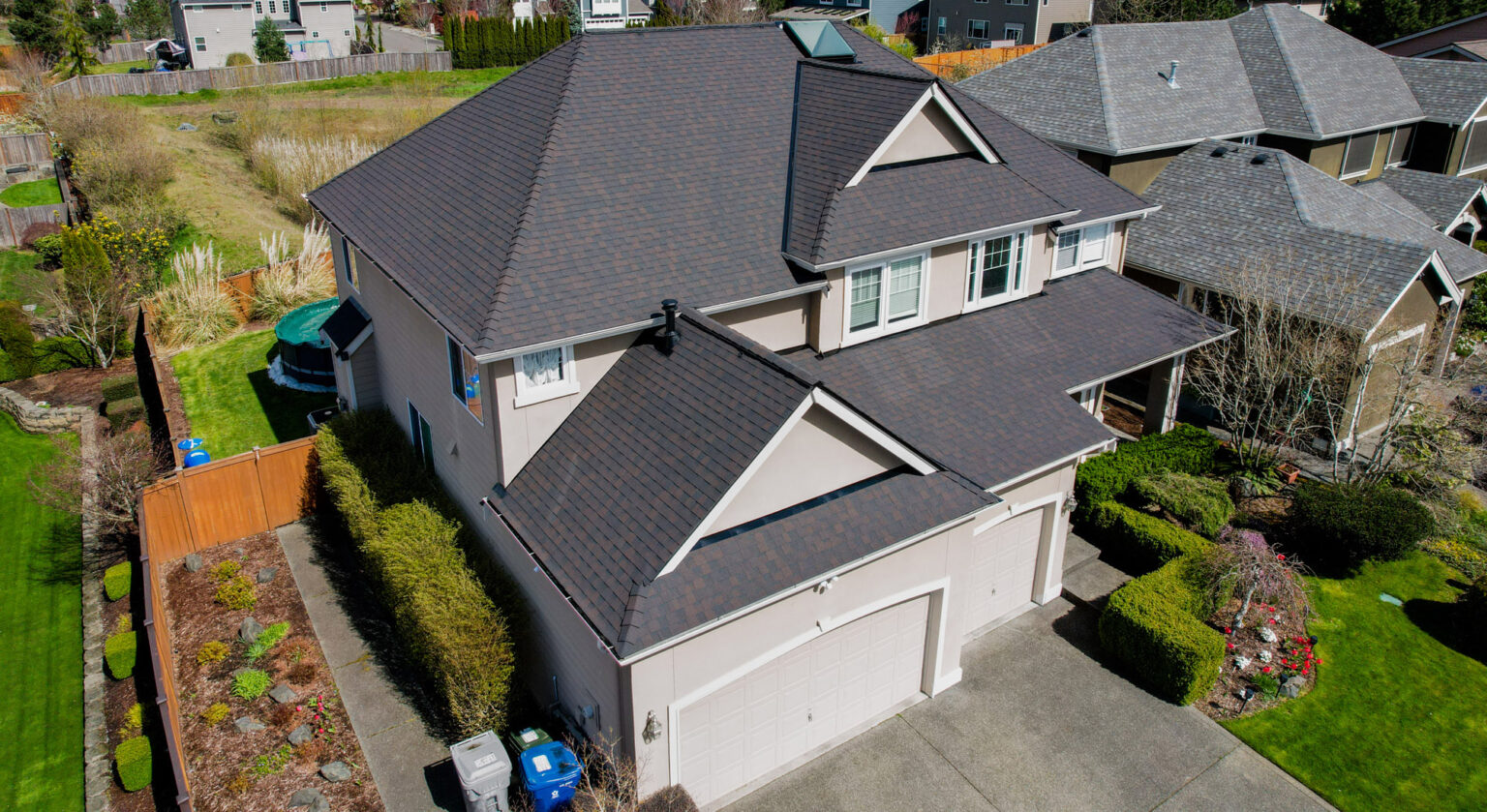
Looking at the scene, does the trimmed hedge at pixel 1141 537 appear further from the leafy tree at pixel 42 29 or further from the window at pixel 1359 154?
the leafy tree at pixel 42 29

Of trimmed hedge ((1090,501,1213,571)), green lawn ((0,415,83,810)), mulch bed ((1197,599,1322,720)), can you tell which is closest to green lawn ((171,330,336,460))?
green lawn ((0,415,83,810))

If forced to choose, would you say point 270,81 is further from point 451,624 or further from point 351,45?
point 451,624

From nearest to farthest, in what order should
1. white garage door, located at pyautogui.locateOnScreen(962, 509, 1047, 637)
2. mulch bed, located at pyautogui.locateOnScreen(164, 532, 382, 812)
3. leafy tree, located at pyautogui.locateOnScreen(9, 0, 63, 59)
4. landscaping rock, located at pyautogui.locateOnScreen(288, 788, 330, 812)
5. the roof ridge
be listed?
landscaping rock, located at pyautogui.locateOnScreen(288, 788, 330, 812) < mulch bed, located at pyautogui.locateOnScreen(164, 532, 382, 812) < the roof ridge < white garage door, located at pyautogui.locateOnScreen(962, 509, 1047, 637) < leafy tree, located at pyautogui.locateOnScreen(9, 0, 63, 59)

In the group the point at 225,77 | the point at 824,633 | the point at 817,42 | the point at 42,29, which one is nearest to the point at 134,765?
the point at 824,633

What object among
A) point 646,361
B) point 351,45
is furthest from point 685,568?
point 351,45

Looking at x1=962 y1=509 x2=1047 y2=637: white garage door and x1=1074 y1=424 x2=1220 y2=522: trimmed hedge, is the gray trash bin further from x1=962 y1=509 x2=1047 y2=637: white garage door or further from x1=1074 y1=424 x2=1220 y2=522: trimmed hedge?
x1=1074 y1=424 x2=1220 y2=522: trimmed hedge

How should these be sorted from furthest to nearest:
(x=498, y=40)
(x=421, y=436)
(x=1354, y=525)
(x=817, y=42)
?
(x=498, y=40) → (x=817, y=42) → (x=421, y=436) → (x=1354, y=525)

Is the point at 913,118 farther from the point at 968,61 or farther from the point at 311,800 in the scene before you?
the point at 968,61
